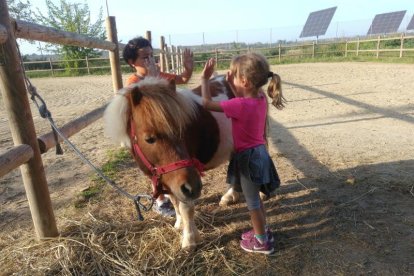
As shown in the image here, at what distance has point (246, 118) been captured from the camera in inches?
90.1

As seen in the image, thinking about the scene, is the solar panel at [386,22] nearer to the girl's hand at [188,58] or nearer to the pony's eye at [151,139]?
the girl's hand at [188,58]

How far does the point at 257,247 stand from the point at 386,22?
3711 centimetres

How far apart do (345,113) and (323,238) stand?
187 inches

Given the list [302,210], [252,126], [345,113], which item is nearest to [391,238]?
[302,210]

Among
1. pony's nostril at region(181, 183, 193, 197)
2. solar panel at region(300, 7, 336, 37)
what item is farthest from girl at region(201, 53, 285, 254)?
solar panel at region(300, 7, 336, 37)

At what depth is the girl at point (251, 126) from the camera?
2268mm

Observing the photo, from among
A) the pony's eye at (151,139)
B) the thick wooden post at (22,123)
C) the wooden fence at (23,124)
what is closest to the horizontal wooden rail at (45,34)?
the wooden fence at (23,124)

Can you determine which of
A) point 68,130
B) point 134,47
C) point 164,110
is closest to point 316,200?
point 164,110

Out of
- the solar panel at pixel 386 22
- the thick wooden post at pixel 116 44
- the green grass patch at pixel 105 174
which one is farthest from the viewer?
the solar panel at pixel 386 22

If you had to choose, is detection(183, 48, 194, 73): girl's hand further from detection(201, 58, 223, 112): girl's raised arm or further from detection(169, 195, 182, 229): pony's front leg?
detection(169, 195, 182, 229): pony's front leg

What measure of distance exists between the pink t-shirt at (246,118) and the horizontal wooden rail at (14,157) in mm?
1306

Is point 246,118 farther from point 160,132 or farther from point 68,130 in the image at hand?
point 68,130

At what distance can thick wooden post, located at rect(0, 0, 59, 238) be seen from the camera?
1979mm

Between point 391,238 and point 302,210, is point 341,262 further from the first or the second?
point 302,210
